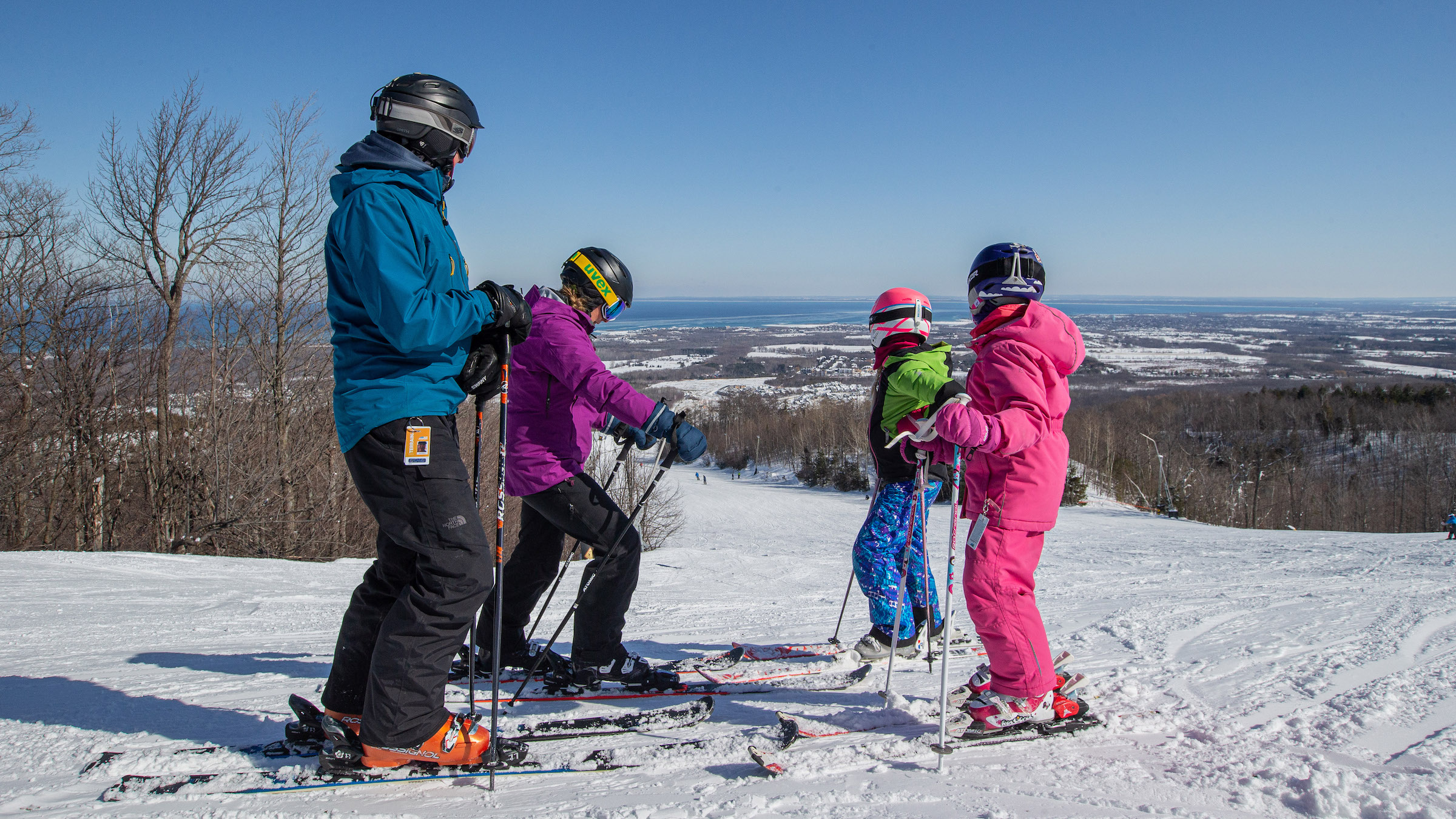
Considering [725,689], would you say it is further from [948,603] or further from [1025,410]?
[1025,410]

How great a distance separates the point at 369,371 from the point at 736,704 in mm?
2155

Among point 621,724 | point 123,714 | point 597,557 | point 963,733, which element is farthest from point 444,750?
point 963,733

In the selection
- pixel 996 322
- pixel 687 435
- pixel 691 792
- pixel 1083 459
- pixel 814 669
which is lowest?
pixel 1083 459

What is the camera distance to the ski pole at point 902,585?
3158mm

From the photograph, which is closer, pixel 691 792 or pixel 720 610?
pixel 691 792

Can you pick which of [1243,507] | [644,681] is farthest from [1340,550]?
[1243,507]

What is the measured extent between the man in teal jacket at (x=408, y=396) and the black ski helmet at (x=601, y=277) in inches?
38.0

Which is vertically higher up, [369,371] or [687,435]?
[369,371]

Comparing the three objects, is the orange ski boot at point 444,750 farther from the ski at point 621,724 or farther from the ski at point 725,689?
the ski at point 725,689

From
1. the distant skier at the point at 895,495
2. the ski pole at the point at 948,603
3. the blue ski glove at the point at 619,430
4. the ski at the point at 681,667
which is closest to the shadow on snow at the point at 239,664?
the ski at the point at 681,667

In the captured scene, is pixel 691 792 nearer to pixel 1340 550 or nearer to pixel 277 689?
pixel 277 689

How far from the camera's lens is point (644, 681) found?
10.9 feet

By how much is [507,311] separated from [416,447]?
546 mm

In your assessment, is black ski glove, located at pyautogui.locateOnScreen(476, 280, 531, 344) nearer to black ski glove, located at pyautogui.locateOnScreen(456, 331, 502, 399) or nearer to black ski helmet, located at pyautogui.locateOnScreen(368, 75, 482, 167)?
black ski glove, located at pyautogui.locateOnScreen(456, 331, 502, 399)
